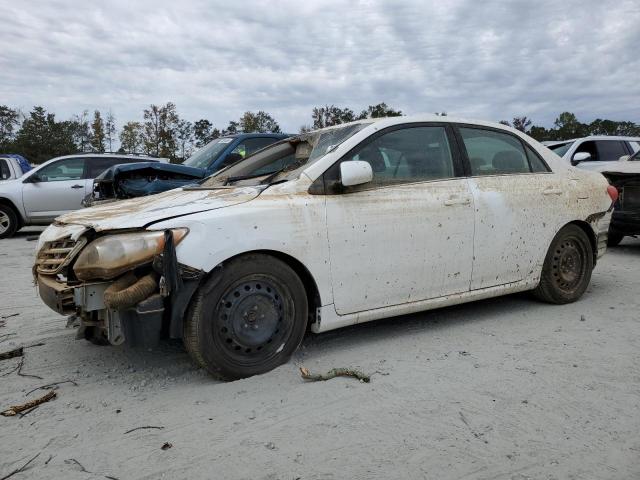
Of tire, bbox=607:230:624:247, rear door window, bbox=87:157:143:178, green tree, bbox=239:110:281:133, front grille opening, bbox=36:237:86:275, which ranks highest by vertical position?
green tree, bbox=239:110:281:133

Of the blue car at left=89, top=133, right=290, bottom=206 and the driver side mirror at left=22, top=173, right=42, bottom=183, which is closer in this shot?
the blue car at left=89, top=133, right=290, bottom=206

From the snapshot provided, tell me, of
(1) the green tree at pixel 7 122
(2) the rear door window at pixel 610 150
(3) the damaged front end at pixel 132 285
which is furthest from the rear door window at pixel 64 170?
(1) the green tree at pixel 7 122

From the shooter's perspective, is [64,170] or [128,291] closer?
[128,291]

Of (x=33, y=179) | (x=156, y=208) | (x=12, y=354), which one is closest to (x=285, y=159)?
(x=156, y=208)

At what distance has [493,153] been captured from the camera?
14.3ft

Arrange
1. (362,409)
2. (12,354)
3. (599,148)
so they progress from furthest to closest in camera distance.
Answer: (599,148), (12,354), (362,409)

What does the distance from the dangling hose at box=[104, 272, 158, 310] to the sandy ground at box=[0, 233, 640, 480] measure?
58cm

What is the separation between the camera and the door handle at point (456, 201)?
3.86m

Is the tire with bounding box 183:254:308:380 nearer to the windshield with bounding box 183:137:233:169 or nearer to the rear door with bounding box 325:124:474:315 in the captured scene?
the rear door with bounding box 325:124:474:315

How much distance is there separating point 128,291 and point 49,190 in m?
9.75

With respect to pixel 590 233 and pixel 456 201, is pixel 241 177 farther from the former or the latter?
pixel 590 233

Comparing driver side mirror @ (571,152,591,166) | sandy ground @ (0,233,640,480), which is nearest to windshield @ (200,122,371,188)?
sandy ground @ (0,233,640,480)

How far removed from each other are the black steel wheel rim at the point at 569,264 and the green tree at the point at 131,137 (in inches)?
1568

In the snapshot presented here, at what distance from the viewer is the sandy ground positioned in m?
2.25
